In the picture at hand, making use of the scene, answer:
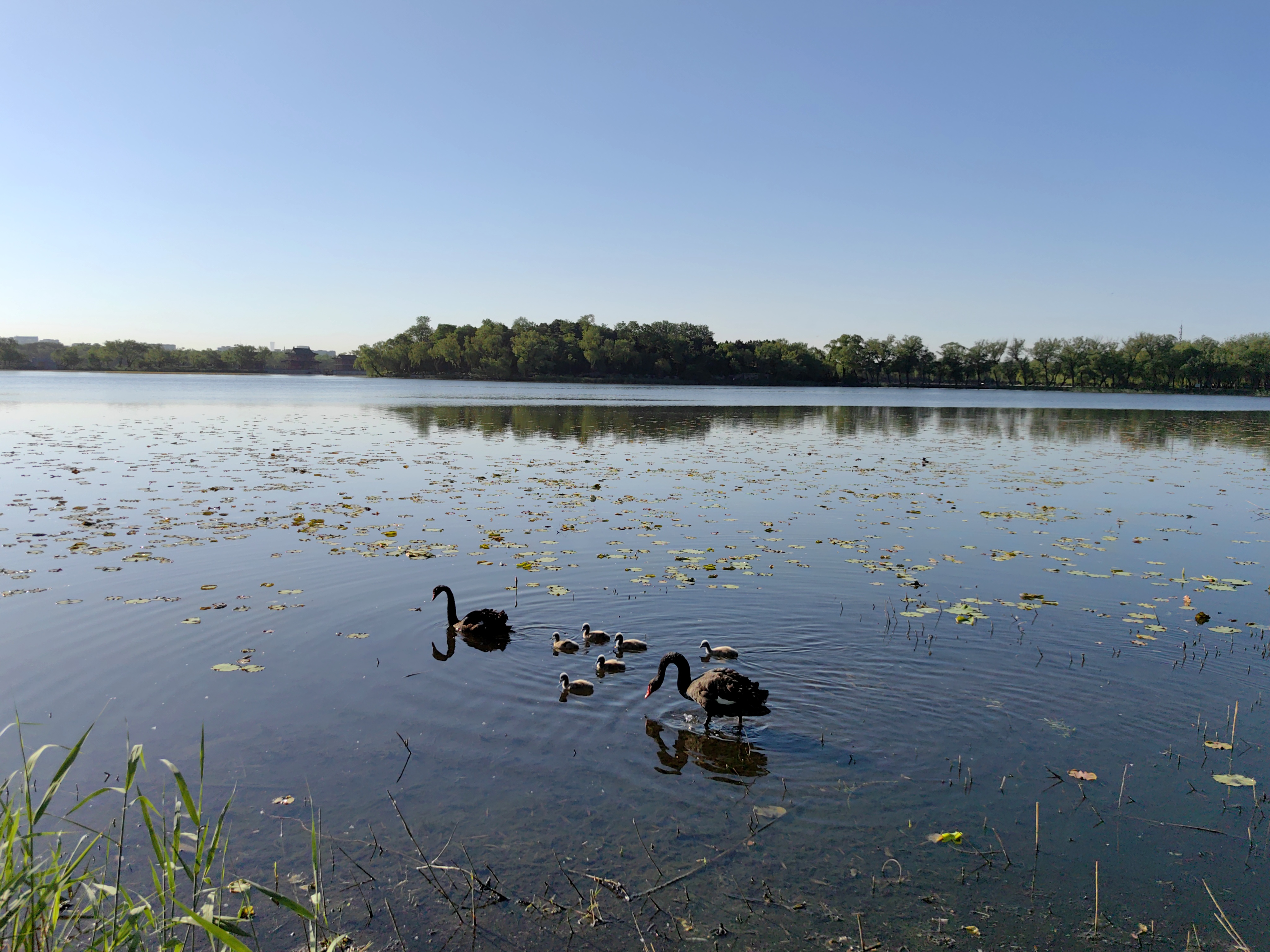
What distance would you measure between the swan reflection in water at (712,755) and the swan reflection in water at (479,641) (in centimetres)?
289

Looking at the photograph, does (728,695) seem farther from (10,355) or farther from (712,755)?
(10,355)

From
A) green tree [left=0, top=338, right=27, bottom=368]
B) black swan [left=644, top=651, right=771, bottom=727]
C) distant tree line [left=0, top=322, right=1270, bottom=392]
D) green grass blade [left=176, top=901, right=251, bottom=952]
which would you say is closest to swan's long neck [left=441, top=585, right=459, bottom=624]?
black swan [left=644, top=651, right=771, bottom=727]

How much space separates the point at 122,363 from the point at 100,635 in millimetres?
228803

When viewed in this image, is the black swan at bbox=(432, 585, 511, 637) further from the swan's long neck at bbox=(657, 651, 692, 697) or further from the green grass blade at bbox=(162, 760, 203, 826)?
the green grass blade at bbox=(162, 760, 203, 826)

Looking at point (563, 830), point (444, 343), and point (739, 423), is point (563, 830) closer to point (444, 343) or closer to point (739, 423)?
point (739, 423)

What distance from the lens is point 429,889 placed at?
16.6ft

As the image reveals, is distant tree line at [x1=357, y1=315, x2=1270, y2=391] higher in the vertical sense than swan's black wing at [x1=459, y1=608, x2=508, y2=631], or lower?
higher

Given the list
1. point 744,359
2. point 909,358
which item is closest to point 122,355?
point 744,359

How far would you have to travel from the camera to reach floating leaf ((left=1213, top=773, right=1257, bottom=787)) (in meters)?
6.35

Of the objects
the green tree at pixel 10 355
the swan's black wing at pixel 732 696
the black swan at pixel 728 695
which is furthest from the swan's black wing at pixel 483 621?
the green tree at pixel 10 355

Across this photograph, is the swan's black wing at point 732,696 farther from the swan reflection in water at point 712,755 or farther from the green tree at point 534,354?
the green tree at point 534,354

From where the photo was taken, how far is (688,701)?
8367 mm

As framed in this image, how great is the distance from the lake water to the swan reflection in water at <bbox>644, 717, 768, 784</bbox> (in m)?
0.04

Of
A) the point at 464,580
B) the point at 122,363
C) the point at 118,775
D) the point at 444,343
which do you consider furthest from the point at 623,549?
the point at 122,363
